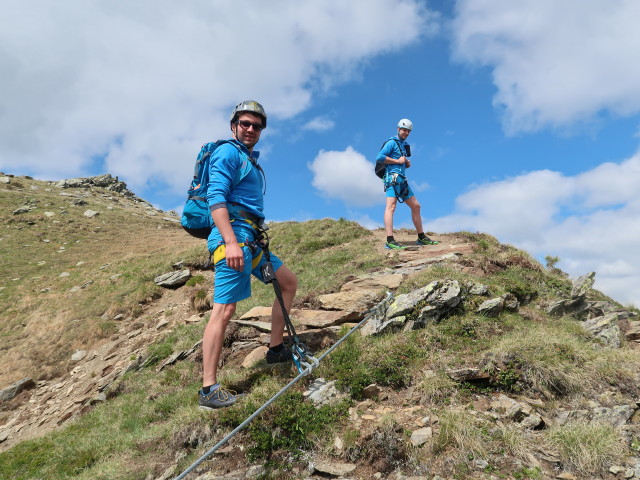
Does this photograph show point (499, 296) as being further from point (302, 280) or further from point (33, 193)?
point (33, 193)

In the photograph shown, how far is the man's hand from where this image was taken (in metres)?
4.73

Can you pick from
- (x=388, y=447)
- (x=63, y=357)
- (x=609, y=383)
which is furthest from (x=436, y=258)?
(x=63, y=357)

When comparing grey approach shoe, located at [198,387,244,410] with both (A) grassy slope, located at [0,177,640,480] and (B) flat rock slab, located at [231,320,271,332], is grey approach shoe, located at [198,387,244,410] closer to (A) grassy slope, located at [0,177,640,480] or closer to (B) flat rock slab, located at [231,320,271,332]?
(A) grassy slope, located at [0,177,640,480]

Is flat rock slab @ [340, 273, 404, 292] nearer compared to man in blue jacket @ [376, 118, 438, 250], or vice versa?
flat rock slab @ [340, 273, 404, 292]

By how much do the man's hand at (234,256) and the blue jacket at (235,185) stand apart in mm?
395

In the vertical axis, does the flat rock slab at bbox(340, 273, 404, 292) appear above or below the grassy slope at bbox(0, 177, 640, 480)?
above

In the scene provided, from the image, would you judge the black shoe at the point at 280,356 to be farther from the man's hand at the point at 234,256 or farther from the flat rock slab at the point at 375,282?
the flat rock slab at the point at 375,282

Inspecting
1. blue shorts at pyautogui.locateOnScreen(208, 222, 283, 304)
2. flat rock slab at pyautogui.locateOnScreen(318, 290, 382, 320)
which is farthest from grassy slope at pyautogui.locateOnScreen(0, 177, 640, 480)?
blue shorts at pyautogui.locateOnScreen(208, 222, 283, 304)

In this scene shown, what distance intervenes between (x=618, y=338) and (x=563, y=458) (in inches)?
161

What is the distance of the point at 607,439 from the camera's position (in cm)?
390

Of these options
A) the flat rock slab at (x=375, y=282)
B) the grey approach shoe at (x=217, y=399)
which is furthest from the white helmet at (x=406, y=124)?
the grey approach shoe at (x=217, y=399)

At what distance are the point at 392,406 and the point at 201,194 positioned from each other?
12.7 feet

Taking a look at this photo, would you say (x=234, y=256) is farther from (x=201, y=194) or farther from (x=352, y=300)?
(x=352, y=300)

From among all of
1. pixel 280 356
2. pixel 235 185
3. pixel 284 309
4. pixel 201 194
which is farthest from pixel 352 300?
pixel 201 194
